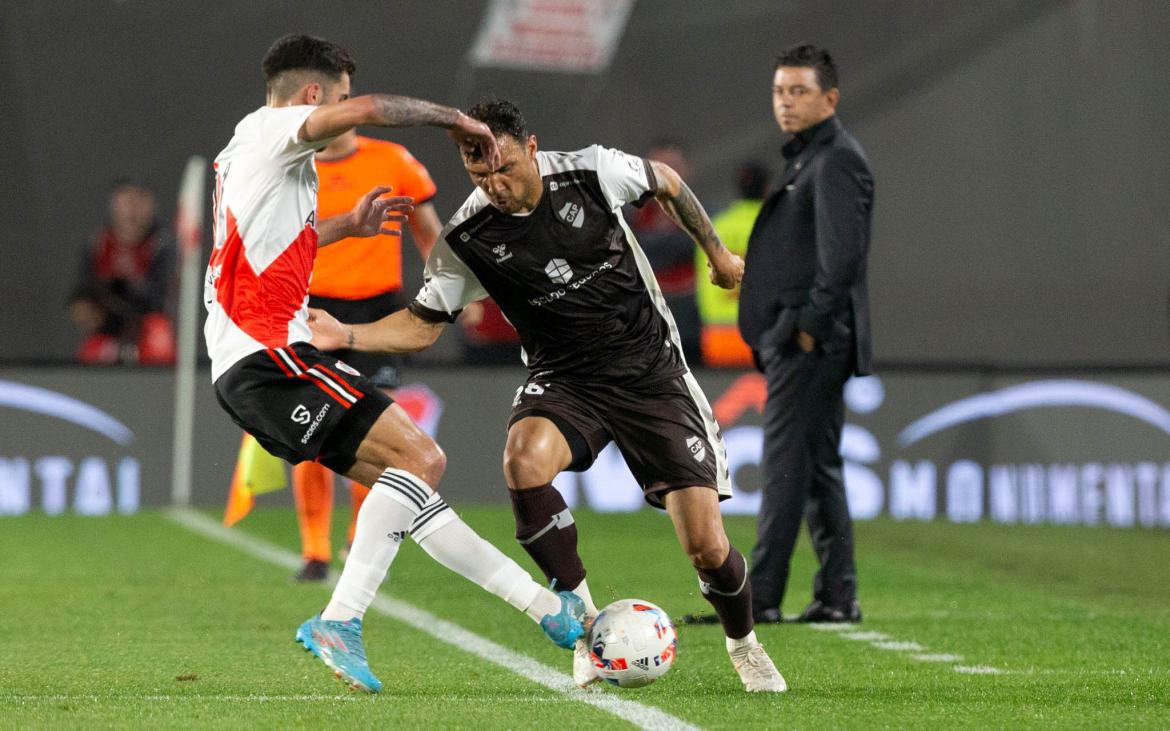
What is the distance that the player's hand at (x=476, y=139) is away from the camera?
4.93m

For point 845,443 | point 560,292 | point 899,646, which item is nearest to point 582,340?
point 560,292

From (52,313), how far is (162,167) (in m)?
1.49

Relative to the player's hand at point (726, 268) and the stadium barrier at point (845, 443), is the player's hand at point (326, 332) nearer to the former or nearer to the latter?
the player's hand at point (726, 268)

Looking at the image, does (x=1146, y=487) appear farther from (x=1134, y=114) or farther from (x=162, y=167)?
(x=162, y=167)

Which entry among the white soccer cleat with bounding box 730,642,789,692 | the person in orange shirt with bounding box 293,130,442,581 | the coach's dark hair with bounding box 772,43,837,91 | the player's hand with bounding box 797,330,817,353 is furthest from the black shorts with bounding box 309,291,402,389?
the white soccer cleat with bounding box 730,642,789,692

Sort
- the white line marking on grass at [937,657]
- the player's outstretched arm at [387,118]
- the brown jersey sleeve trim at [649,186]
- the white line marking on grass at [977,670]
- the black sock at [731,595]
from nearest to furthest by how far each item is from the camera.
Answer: the player's outstretched arm at [387,118], the black sock at [731,595], the brown jersey sleeve trim at [649,186], the white line marking on grass at [977,670], the white line marking on grass at [937,657]

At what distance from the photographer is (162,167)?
14.7 metres

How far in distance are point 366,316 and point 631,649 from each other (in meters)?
3.24

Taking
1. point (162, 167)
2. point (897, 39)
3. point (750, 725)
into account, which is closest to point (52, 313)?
point (162, 167)

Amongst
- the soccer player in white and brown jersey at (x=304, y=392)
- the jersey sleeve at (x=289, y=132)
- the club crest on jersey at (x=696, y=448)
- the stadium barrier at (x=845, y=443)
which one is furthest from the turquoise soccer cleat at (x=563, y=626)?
the stadium barrier at (x=845, y=443)

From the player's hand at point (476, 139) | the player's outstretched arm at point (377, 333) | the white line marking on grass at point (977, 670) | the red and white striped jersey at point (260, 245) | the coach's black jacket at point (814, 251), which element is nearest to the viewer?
the player's hand at point (476, 139)

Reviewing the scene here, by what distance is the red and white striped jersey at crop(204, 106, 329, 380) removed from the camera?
5215 mm

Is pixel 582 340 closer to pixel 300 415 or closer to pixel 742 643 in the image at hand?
pixel 300 415

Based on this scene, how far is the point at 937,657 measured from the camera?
608cm
